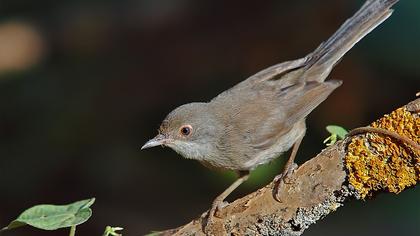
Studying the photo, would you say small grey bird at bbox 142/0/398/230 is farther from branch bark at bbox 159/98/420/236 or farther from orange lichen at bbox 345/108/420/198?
orange lichen at bbox 345/108/420/198

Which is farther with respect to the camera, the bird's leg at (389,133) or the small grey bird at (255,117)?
the small grey bird at (255,117)

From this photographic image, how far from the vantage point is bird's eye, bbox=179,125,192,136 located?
5.02 m

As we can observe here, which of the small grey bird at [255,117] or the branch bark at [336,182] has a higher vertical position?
the small grey bird at [255,117]

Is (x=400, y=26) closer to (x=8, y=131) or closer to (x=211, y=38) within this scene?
(x=211, y=38)

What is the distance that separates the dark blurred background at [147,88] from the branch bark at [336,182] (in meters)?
3.24

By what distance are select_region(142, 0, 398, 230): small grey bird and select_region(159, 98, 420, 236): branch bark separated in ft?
5.72

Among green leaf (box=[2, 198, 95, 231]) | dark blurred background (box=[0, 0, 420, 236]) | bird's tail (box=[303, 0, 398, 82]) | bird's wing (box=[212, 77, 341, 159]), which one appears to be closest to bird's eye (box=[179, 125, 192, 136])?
bird's wing (box=[212, 77, 341, 159])

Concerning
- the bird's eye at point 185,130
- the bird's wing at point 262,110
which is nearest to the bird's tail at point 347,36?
the bird's wing at point 262,110

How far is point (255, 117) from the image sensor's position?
5039 millimetres

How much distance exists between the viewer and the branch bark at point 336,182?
2.73 meters

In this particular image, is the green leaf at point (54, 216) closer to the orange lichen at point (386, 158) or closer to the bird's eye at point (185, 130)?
the orange lichen at point (386, 158)

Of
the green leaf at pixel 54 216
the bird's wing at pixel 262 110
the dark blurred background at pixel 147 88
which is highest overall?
the dark blurred background at pixel 147 88

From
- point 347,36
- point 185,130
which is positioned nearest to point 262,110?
point 185,130

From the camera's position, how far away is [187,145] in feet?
16.7
